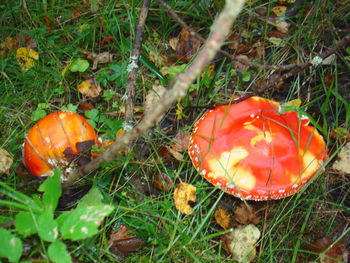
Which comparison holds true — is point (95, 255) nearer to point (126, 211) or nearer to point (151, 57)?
point (126, 211)

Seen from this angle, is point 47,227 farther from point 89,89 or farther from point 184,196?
point 89,89

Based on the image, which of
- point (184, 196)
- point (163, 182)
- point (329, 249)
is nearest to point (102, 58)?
point (163, 182)

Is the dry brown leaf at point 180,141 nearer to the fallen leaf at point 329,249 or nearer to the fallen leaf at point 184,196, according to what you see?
the fallen leaf at point 184,196

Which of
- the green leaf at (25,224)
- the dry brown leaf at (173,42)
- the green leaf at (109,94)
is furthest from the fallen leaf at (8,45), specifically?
the green leaf at (25,224)

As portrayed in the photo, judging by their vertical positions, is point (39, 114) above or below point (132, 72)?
below

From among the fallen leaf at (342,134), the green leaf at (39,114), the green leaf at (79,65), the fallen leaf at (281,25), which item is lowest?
the fallen leaf at (342,134)

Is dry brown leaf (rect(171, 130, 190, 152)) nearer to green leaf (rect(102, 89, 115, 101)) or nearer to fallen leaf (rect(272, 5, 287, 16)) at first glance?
green leaf (rect(102, 89, 115, 101))
